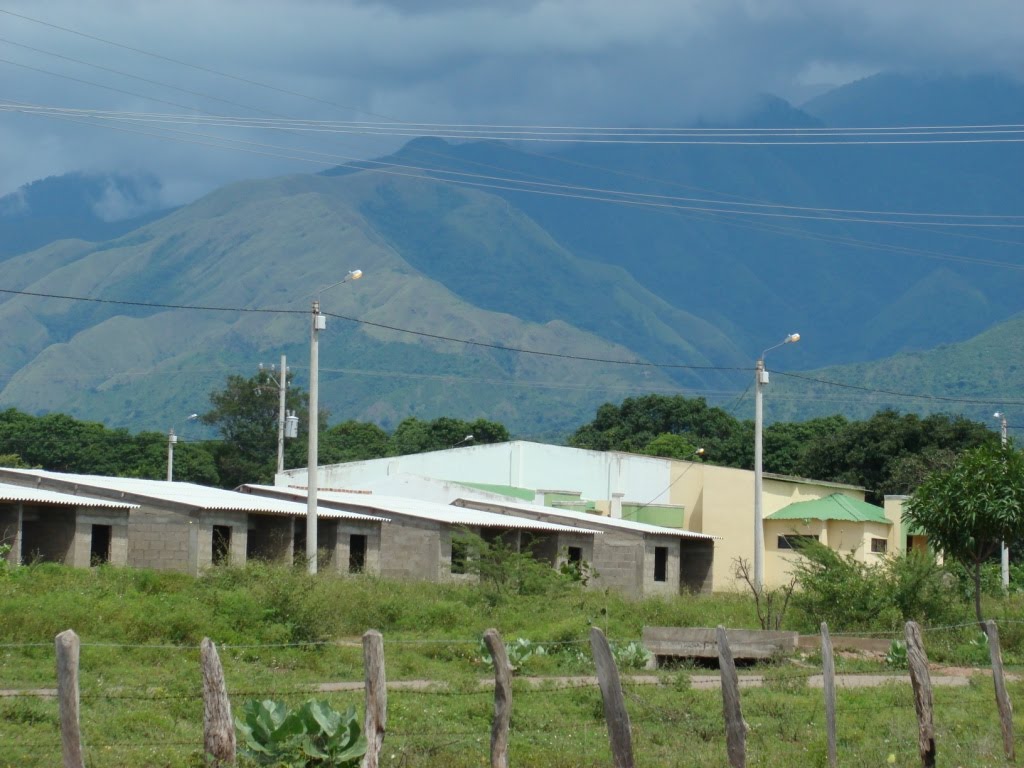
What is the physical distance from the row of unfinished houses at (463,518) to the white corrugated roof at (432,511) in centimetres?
10

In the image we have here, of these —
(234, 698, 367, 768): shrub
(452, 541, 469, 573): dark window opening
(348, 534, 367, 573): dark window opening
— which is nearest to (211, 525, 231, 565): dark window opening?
(348, 534, 367, 573): dark window opening

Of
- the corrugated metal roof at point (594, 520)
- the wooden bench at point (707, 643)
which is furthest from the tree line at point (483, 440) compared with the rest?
the wooden bench at point (707, 643)

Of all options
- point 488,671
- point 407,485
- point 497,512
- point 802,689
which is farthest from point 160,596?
point 407,485

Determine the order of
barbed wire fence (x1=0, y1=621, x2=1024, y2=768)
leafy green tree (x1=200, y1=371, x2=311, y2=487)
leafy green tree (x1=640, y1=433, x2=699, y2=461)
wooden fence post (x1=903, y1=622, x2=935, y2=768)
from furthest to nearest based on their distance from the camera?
leafy green tree (x1=200, y1=371, x2=311, y2=487), leafy green tree (x1=640, y1=433, x2=699, y2=461), wooden fence post (x1=903, y1=622, x2=935, y2=768), barbed wire fence (x1=0, y1=621, x2=1024, y2=768)

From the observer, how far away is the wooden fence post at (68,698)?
1030 cm

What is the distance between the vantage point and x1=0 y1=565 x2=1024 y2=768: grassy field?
14.7 m

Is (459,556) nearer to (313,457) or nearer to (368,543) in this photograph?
(368,543)

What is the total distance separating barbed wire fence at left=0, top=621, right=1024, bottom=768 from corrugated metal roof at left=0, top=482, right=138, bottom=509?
12.3 metres

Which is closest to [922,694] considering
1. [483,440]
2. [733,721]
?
[733,721]

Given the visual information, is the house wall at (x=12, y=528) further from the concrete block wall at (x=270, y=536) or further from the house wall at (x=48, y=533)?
the concrete block wall at (x=270, y=536)

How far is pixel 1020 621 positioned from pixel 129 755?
18749mm

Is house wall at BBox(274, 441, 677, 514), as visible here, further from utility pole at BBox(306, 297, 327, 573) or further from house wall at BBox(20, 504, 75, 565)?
utility pole at BBox(306, 297, 327, 573)

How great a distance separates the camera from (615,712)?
1206 cm

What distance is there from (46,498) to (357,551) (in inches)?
428
